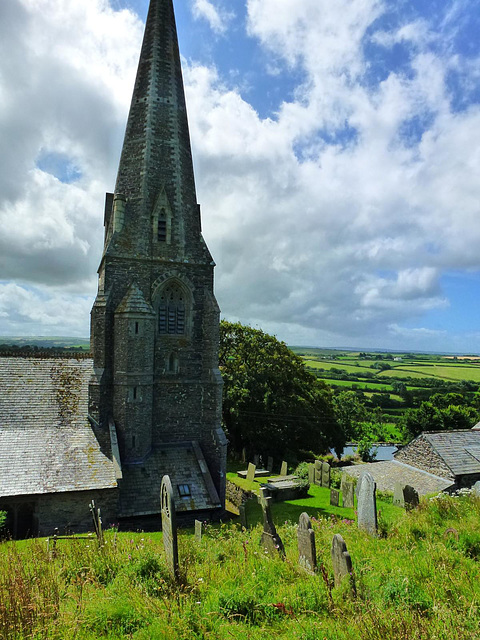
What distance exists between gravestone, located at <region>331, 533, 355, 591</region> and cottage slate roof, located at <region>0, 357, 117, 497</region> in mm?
10937

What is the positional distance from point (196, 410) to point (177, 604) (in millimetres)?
13624

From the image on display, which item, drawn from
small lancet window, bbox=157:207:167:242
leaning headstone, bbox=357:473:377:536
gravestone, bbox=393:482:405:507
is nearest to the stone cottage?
gravestone, bbox=393:482:405:507

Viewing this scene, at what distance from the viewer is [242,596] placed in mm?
5766

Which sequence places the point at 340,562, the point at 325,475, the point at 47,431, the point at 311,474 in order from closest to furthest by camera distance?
the point at 340,562, the point at 47,431, the point at 325,475, the point at 311,474

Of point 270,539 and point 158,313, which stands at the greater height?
point 158,313

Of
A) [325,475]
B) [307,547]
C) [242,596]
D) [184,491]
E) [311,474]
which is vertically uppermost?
[242,596]

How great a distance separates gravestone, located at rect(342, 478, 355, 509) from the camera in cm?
1927

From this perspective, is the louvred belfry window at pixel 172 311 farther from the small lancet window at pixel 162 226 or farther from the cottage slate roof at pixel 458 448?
the cottage slate roof at pixel 458 448

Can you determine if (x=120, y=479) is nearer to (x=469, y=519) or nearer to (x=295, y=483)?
(x=295, y=483)

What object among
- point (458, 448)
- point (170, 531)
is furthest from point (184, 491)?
point (458, 448)

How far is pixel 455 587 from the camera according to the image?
580 centimetres

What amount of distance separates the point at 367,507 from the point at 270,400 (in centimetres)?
2042

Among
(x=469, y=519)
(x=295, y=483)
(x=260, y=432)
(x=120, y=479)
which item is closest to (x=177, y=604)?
(x=469, y=519)

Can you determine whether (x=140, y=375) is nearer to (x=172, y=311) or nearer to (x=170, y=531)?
(x=172, y=311)
